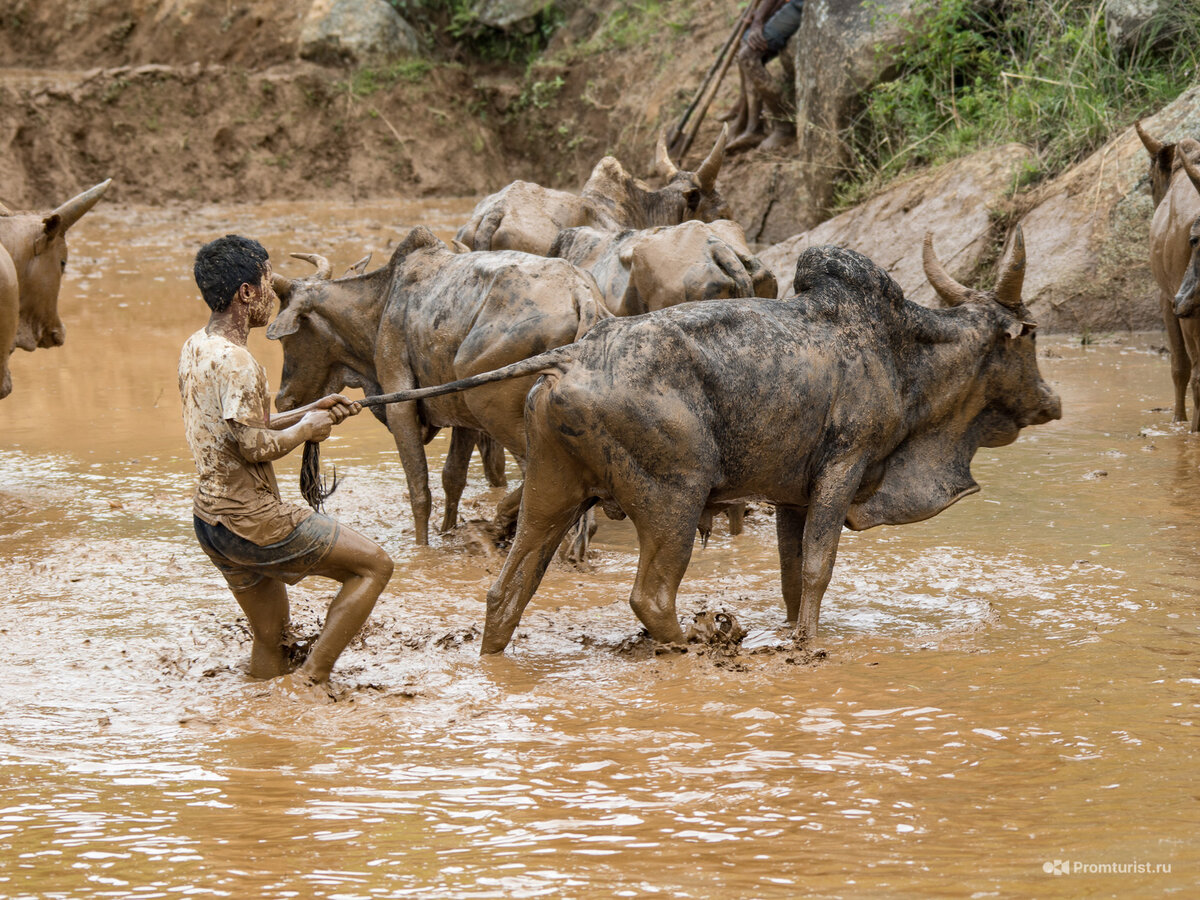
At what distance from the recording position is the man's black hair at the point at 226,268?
4.89m

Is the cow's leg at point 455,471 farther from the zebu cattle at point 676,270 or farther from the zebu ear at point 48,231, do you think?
the zebu ear at point 48,231

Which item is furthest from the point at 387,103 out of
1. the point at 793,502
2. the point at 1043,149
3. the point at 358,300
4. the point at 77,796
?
the point at 77,796

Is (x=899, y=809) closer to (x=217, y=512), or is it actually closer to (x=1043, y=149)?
(x=217, y=512)

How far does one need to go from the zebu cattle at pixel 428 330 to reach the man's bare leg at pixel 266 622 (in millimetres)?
1794

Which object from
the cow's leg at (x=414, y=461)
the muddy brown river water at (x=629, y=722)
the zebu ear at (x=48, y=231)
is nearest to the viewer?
the muddy brown river water at (x=629, y=722)

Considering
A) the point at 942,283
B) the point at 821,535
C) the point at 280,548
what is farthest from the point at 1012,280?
the point at 280,548

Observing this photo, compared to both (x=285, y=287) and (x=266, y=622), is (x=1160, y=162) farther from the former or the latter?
(x=266, y=622)

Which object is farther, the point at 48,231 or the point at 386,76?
the point at 386,76

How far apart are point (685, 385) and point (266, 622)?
5.88ft

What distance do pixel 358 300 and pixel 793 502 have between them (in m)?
3.28

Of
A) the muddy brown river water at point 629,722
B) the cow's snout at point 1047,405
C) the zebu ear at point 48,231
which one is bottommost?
the muddy brown river water at point 629,722

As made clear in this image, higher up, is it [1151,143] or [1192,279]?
[1151,143]

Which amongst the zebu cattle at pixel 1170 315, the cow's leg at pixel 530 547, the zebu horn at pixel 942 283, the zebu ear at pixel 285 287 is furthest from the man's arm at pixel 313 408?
the zebu cattle at pixel 1170 315

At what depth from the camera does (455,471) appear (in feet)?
27.0
